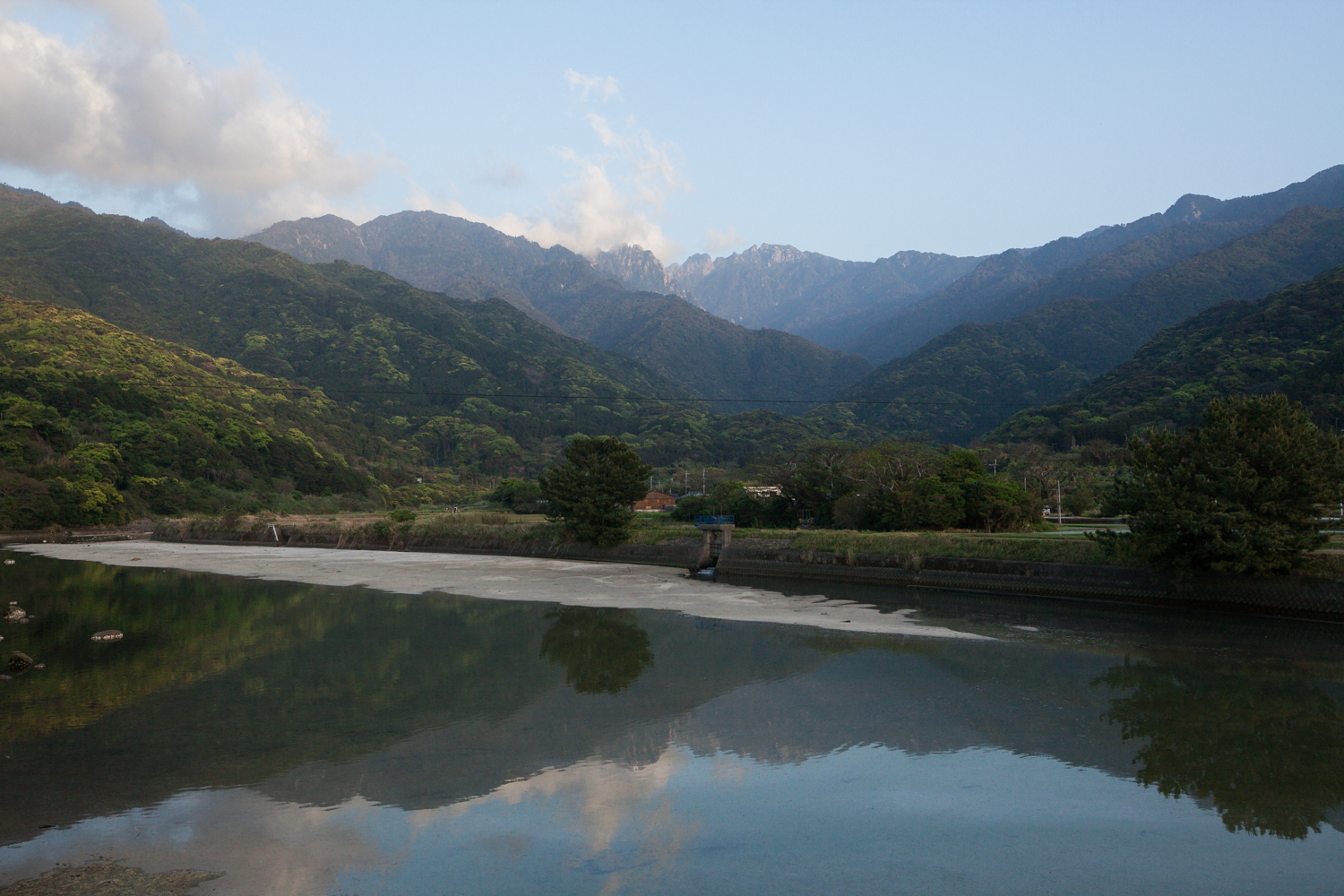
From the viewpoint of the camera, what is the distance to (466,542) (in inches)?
1838

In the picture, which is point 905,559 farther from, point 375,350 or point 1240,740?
point 375,350

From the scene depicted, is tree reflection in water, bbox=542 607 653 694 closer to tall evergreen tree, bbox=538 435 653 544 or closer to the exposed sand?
the exposed sand

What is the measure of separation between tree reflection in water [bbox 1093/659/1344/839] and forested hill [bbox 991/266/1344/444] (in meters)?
63.5

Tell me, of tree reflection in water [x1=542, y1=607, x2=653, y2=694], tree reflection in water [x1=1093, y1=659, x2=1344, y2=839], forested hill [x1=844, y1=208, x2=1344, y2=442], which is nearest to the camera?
tree reflection in water [x1=1093, y1=659, x2=1344, y2=839]

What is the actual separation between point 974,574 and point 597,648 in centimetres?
1482

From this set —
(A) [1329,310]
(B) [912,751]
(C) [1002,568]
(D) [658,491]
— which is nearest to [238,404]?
(D) [658,491]

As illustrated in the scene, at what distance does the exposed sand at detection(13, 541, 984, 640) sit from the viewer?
71.9 ft

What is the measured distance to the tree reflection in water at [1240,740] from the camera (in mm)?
8141

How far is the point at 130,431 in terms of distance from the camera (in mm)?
77375

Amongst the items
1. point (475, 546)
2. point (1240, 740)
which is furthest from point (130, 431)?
point (1240, 740)

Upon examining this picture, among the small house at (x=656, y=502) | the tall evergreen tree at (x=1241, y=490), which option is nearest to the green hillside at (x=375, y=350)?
the small house at (x=656, y=502)

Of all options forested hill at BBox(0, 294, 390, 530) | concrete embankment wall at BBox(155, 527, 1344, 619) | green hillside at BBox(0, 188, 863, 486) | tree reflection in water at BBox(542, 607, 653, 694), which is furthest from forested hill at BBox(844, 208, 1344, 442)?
tree reflection in water at BBox(542, 607, 653, 694)

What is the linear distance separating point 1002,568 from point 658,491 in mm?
70128

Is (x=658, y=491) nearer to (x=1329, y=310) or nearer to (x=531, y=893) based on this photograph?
(x=1329, y=310)
